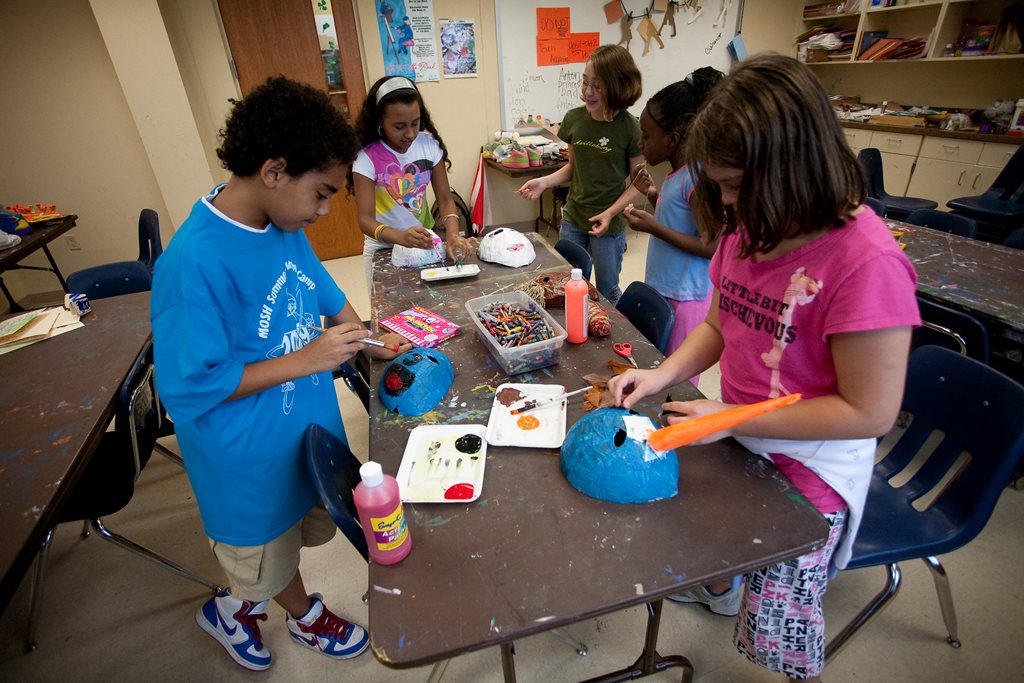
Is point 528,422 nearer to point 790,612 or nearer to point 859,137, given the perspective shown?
point 790,612

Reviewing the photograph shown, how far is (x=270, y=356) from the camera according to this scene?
41.9 inches

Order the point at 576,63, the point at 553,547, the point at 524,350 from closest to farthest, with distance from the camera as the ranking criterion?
the point at 553,547 < the point at 524,350 < the point at 576,63

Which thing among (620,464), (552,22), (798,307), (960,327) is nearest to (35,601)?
(620,464)

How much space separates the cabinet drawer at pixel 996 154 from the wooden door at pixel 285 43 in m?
4.90

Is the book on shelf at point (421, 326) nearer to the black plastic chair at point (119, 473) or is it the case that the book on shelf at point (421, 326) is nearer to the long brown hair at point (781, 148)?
the black plastic chair at point (119, 473)

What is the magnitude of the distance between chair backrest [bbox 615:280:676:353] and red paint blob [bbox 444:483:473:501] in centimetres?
83

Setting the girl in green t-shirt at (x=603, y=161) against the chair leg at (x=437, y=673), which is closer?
the chair leg at (x=437, y=673)

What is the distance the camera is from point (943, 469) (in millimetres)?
1228

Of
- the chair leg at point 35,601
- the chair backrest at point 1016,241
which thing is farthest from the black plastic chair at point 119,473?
the chair backrest at point 1016,241

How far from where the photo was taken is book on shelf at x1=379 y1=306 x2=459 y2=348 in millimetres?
1523

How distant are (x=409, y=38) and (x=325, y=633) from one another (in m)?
4.33

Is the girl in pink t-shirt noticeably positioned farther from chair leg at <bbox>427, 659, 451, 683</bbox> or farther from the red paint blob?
chair leg at <bbox>427, 659, 451, 683</bbox>

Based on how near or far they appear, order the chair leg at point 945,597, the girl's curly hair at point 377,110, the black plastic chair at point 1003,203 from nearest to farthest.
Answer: the chair leg at point 945,597
the girl's curly hair at point 377,110
the black plastic chair at point 1003,203

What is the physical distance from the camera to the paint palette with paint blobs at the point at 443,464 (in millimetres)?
943
